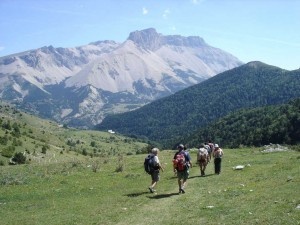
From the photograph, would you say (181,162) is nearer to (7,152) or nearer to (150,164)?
(150,164)

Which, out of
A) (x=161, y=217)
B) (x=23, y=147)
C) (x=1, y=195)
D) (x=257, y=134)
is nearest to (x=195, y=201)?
(x=161, y=217)

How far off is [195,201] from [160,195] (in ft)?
12.8

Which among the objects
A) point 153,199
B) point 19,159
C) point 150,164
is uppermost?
point 150,164

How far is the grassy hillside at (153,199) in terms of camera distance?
18.8m

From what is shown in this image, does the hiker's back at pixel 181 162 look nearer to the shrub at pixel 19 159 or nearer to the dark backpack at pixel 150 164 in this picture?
the dark backpack at pixel 150 164

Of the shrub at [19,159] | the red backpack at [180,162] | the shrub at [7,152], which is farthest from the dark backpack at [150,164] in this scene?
the shrub at [7,152]

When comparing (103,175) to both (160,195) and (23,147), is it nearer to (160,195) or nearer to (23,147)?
(160,195)

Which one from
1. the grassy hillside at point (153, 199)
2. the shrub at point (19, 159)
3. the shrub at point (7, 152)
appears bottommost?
the grassy hillside at point (153, 199)

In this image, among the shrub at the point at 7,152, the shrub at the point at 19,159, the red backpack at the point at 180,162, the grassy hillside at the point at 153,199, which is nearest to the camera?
the grassy hillside at the point at 153,199

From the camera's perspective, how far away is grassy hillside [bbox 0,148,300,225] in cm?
1878

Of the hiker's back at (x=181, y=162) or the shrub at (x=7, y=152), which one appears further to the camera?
the shrub at (x=7, y=152)

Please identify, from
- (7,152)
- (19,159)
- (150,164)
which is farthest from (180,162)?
(7,152)

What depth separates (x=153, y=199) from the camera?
2494 cm

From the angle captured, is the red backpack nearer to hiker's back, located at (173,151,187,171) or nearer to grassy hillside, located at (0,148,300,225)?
hiker's back, located at (173,151,187,171)
